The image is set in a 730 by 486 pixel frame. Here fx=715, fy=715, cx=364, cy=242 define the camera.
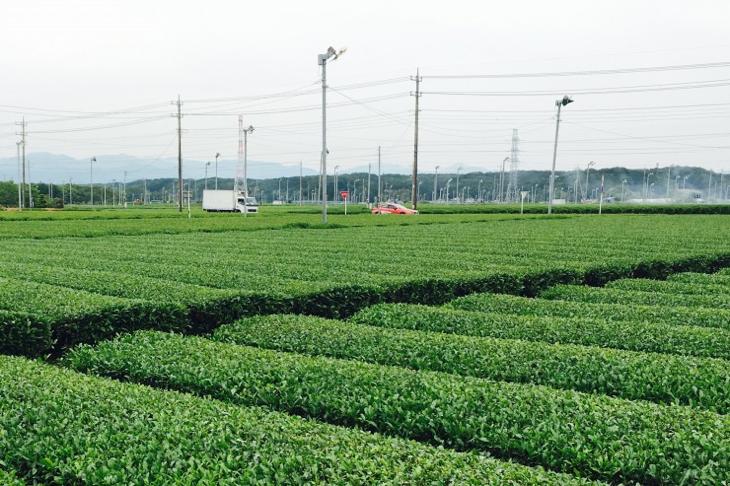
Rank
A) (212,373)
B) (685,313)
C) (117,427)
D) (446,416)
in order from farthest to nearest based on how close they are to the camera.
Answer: (685,313), (212,373), (446,416), (117,427)

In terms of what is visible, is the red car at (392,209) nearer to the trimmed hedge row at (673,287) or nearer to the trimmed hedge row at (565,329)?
the trimmed hedge row at (673,287)

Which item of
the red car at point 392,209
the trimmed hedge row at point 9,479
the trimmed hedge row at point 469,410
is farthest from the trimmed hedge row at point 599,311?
the red car at point 392,209

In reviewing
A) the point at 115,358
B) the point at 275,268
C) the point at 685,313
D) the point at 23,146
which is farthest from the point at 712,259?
the point at 23,146

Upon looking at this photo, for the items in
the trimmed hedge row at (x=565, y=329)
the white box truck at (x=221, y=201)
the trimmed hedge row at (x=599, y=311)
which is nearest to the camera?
the trimmed hedge row at (x=565, y=329)

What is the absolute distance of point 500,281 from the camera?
A: 47.6ft

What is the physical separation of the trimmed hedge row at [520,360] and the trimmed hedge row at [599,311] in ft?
9.43

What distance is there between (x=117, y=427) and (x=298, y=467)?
Answer: 1.63 meters

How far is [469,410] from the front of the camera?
6.10 meters

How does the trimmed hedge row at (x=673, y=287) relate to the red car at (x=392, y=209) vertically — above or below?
above

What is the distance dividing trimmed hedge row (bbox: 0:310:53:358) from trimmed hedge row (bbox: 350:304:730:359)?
4462 mm

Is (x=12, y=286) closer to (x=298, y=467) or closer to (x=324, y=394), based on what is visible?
(x=324, y=394)

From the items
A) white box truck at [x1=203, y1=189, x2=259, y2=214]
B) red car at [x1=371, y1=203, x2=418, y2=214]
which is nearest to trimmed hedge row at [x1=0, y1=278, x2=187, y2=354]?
red car at [x1=371, y1=203, x2=418, y2=214]

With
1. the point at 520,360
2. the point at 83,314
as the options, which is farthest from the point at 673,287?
the point at 83,314

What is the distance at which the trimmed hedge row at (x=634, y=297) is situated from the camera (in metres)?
12.8
